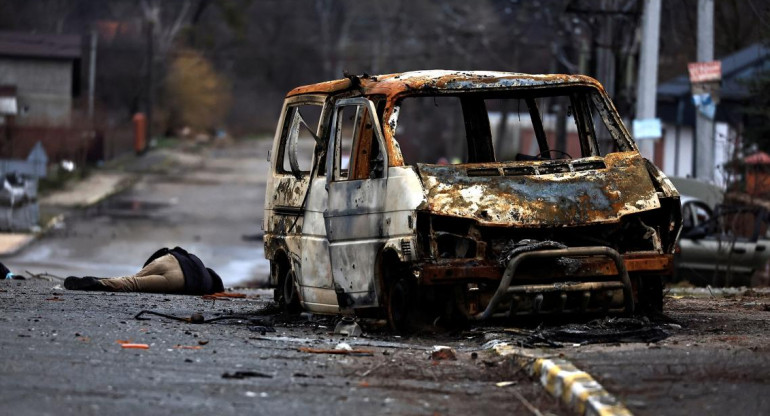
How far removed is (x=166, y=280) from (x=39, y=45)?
49.5 metres

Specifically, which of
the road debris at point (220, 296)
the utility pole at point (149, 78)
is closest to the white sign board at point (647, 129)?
the road debris at point (220, 296)

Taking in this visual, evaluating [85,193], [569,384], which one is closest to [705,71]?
[569,384]

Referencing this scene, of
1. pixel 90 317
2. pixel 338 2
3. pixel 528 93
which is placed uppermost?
pixel 338 2

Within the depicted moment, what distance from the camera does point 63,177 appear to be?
50.8m

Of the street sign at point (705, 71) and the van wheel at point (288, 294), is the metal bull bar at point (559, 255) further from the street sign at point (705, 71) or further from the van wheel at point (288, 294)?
the street sign at point (705, 71)

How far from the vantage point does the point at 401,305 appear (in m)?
10.5

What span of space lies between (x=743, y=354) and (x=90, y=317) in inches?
217

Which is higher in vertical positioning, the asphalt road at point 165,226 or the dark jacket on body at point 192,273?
the dark jacket on body at point 192,273

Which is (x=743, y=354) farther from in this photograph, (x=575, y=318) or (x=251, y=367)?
(x=251, y=367)

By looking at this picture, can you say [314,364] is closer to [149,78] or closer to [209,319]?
[209,319]

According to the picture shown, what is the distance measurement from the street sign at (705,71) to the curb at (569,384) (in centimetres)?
1622

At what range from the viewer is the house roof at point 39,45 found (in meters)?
61.5

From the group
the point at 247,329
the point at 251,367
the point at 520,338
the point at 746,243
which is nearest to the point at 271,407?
the point at 251,367

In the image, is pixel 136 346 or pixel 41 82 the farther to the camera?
pixel 41 82
